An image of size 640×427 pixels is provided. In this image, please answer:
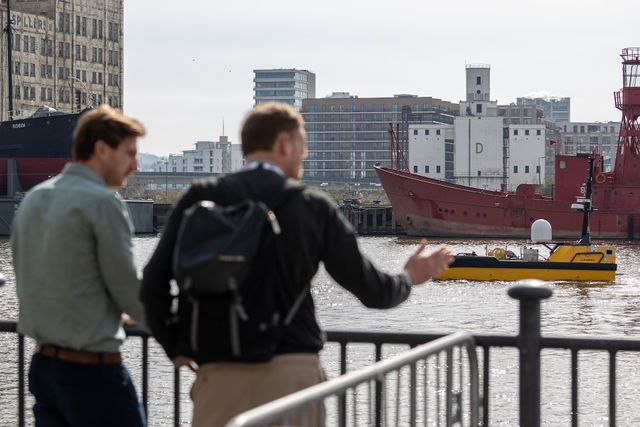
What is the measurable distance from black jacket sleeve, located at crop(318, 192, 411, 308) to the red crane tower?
8444 cm

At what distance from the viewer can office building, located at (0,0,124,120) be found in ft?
381

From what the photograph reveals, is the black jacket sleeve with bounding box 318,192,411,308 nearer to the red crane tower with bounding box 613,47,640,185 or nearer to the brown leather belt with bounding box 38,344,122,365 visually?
the brown leather belt with bounding box 38,344,122,365

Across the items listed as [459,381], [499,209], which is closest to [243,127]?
[459,381]

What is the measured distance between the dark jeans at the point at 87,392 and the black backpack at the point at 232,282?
651 mm

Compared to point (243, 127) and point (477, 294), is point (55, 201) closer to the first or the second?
point (243, 127)

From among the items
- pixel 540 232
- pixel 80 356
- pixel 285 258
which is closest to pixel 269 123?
pixel 285 258

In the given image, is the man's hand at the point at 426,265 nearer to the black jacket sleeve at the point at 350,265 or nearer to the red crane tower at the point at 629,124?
the black jacket sleeve at the point at 350,265

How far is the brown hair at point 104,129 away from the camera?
197 inches

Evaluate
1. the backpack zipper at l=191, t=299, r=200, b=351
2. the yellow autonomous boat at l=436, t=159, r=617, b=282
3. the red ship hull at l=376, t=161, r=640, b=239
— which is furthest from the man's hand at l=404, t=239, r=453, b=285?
the red ship hull at l=376, t=161, r=640, b=239

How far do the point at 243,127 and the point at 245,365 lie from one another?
815 mm

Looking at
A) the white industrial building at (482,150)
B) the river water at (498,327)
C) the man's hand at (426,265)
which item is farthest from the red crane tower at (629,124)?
the man's hand at (426,265)

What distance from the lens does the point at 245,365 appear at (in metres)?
4.59

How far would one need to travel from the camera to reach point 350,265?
183 inches

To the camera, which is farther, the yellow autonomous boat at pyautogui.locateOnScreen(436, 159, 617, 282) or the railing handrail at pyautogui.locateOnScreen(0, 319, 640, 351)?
the yellow autonomous boat at pyautogui.locateOnScreen(436, 159, 617, 282)
